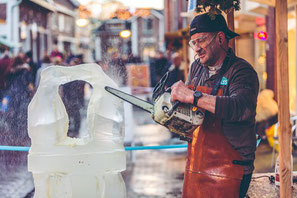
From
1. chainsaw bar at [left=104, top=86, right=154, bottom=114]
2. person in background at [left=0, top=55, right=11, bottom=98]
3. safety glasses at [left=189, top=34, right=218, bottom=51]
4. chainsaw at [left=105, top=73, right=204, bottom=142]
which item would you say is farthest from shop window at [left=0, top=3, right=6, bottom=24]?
chainsaw at [left=105, top=73, right=204, bottom=142]

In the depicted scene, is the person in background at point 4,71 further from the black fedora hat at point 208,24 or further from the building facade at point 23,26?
the black fedora hat at point 208,24

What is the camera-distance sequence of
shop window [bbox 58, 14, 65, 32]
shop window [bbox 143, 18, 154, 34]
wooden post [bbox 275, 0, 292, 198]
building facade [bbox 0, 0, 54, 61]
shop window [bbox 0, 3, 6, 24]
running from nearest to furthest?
1. wooden post [bbox 275, 0, 292, 198]
2. building facade [bbox 0, 0, 54, 61]
3. shop window [bbox 0, 3, 6, 24]
4. shop window [bbox 58, 14, 65, 32]
5. shop window [bbox 143, 18, 154, 34]

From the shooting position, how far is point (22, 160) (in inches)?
323

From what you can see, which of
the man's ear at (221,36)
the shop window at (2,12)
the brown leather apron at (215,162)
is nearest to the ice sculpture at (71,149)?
the brown leather apron at (215,162)

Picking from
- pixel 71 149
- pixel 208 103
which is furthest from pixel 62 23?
pixel 208 103

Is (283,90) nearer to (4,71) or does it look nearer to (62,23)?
(4,71)

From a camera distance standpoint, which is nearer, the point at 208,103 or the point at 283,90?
the point at 208,103

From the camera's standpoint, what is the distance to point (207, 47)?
2.82 meters

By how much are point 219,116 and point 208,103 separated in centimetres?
10

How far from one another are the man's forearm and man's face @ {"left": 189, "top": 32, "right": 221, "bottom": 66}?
405mm

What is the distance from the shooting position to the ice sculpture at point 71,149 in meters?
3.14

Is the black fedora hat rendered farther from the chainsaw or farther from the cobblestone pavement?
the cobblestone pavement

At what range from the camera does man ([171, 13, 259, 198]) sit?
2.53 meters

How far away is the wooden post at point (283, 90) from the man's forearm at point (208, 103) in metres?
0.75
